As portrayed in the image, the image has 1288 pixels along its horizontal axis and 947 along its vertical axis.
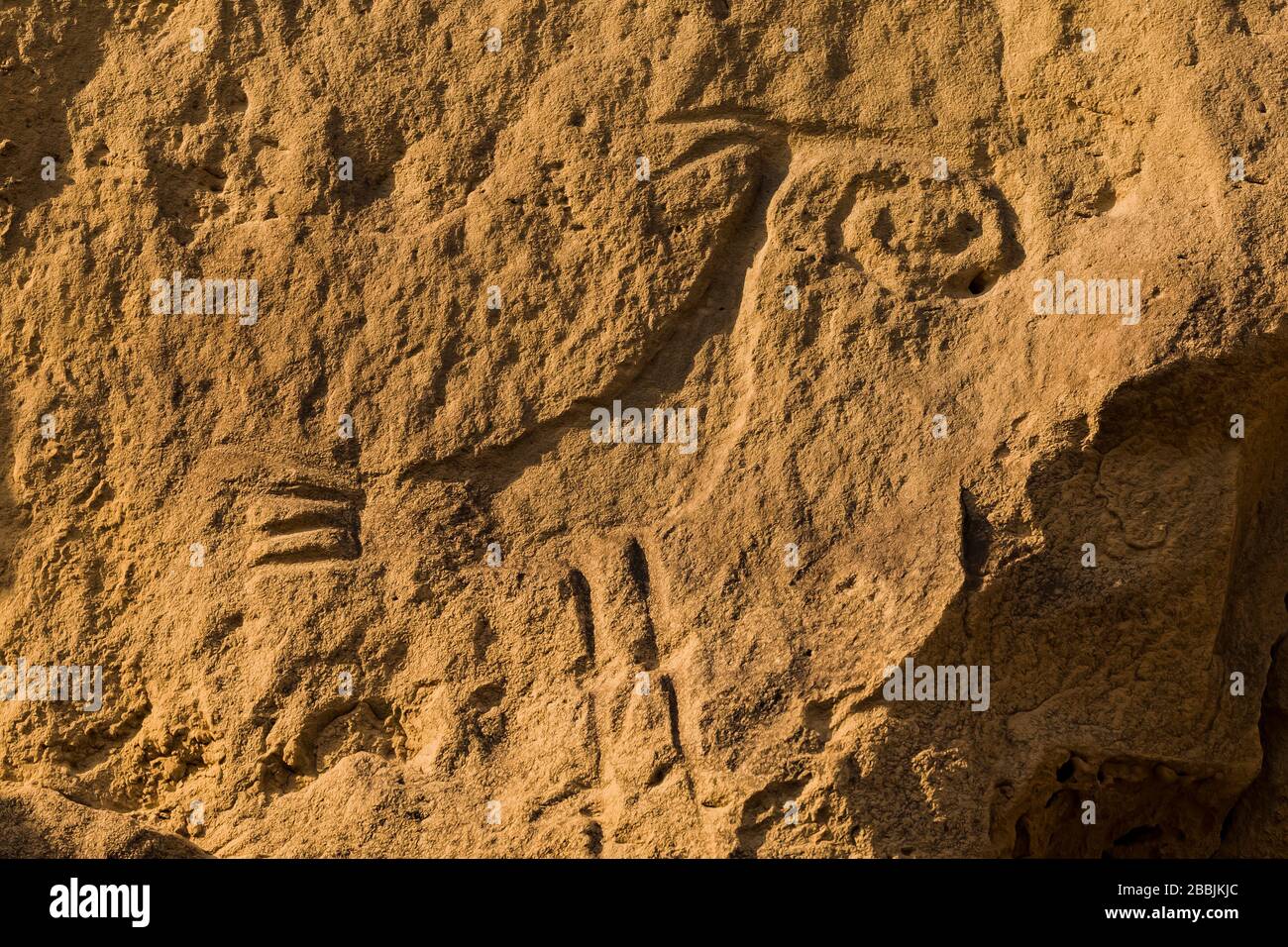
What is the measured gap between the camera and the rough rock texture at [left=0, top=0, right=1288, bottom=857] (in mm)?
3807

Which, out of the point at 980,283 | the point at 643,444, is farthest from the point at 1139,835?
the point at 643,444

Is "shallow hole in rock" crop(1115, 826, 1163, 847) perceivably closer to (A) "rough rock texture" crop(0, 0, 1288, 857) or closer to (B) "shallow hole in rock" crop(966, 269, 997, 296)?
(A) "rough rock texture" crop(0, 0, 1288, 857)

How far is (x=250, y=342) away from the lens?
13.8 feet

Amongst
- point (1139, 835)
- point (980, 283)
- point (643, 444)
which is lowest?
point (1139, 835)

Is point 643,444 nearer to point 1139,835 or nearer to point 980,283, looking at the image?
point 980,283

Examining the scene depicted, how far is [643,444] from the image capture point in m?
4.06

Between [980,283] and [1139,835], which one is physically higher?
[980,283]

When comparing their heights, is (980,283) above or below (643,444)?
above

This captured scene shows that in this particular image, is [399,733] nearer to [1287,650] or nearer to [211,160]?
[211,160]

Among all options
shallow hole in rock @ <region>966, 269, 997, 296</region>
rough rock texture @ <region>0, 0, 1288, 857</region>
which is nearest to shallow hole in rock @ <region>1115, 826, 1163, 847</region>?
rough rock texture @ <region>0, 0, 1288, 857</region>

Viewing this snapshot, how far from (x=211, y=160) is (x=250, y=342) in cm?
52

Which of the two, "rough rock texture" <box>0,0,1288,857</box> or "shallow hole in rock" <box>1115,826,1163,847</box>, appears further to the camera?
"shallow hole in rock" <box>1115,826,1163,847</box>

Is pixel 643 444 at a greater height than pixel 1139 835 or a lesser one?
greater

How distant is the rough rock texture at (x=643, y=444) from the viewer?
381 centimetres
